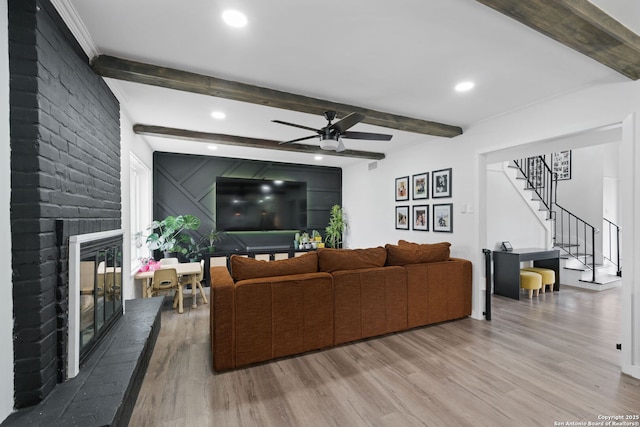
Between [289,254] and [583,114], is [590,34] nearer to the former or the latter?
[583,114]

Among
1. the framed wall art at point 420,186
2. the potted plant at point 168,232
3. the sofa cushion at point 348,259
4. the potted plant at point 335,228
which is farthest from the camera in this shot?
the potted plant at point 335,228

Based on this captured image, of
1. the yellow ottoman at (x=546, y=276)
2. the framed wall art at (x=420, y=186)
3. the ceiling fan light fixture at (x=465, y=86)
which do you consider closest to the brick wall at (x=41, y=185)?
the ceiling fan light fixture at (x=465, y=86)

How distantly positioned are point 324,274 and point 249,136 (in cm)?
277

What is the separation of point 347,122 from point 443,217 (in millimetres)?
2533

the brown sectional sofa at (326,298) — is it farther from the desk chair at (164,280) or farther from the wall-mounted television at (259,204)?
the wall-mounted television at (259,204)

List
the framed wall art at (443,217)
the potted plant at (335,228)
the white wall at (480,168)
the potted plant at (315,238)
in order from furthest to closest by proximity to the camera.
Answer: the potted plant at (335,228) < the potted plant at (315,238) < the framed wall art at (443,217) < the white wall at (480,168)

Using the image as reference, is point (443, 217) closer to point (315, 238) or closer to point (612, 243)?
point (315, 238)

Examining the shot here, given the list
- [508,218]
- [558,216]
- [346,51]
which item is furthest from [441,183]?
[558,216]

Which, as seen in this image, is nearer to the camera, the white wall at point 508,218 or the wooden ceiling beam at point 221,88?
the wooden ceiling beam at point 221,88

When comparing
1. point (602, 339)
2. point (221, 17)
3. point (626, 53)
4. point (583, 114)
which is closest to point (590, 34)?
point (626, 53)

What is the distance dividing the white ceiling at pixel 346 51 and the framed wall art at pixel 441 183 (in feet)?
3.63

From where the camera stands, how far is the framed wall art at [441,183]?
14.3 feet

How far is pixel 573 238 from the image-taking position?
649 cm

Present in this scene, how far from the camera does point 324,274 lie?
2.90 meters
